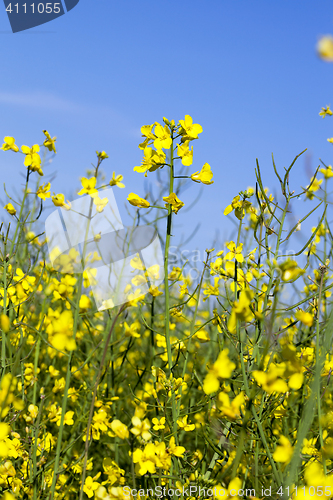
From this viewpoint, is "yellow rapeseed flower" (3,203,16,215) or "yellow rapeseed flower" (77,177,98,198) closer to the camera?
"yellow rapeseed flower" (77,177,98,198)

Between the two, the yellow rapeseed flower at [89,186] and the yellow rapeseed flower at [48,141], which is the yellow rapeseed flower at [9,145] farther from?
the yellow rapeseed flower at [89,186]

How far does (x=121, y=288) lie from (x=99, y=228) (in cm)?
57

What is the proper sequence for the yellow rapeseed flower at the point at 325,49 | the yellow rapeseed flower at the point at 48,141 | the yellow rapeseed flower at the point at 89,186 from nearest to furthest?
the yellow rapeseed flower at the point at 325,49
the yellow rapeseed flower at the point at 89,186
the yellow rapeseed flower at the point at 48,141

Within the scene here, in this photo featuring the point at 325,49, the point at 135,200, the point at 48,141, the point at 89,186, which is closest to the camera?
the point at 325,49

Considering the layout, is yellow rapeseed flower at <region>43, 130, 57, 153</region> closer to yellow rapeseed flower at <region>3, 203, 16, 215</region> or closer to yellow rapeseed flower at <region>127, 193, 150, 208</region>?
yellow rapeseed flower at <region>3, 203, 16, 215</region>

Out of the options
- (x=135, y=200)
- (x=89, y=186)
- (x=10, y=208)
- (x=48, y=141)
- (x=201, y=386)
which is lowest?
(x=201, y=386)

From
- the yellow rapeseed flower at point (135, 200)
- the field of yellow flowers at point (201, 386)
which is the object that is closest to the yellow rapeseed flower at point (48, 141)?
the field of yellow flowers at point (201, 386)

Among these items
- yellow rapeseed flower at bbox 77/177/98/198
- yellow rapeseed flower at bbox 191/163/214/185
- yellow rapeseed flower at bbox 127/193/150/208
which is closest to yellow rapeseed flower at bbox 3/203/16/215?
yellow rapeseed flower at bbox 77/177/98/198

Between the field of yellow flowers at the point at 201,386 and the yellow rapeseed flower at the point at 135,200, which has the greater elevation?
the yellow rapeseed flower at the point at 135,200

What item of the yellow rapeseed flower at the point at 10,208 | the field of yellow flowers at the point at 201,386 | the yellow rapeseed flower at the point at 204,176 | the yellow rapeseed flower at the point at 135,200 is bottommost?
the field of yellow flowers at the point at 201,386

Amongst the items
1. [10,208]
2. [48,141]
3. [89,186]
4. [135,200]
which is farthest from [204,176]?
[10,208]

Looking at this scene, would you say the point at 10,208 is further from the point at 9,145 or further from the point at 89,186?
the point at 89,186

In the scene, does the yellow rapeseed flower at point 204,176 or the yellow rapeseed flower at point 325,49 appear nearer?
the yellow rapeseed flower at point 325,49

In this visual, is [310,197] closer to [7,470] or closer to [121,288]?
[121,288]
